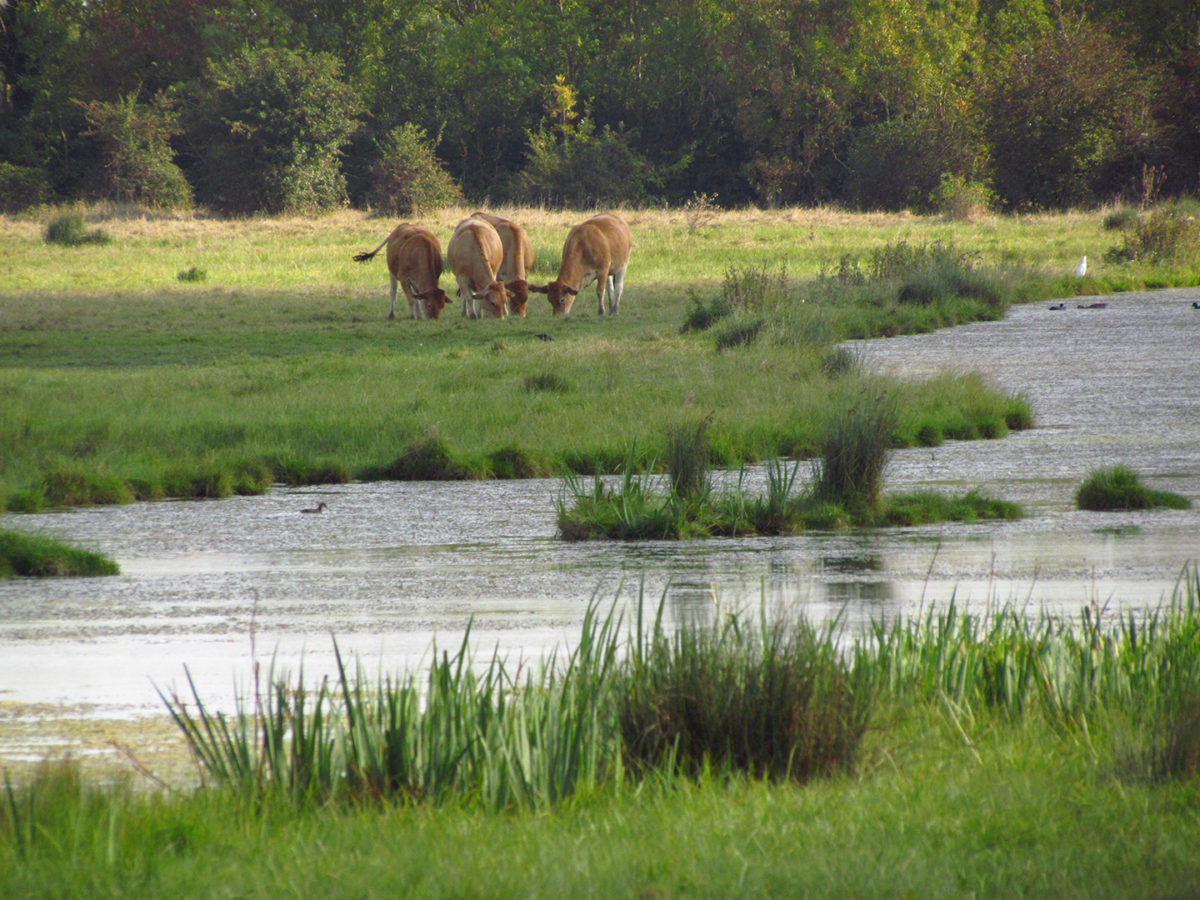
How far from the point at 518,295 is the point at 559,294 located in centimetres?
70

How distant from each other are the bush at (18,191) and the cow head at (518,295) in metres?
44.2

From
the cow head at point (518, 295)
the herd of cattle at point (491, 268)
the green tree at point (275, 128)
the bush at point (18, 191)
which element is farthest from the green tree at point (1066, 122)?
the bush at point (18, 191)

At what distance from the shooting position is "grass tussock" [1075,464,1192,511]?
12117 millimetres

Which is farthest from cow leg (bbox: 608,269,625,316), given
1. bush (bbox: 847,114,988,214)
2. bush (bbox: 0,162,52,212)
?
bush (bbox: 0,162,52,212)

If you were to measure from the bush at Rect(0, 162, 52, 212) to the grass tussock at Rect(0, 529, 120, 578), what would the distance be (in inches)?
2331

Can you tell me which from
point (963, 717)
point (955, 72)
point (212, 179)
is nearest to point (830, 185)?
point (955, 72)

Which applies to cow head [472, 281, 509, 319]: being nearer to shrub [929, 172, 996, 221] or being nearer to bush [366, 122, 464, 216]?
shrub [929, 172, 996, 221]

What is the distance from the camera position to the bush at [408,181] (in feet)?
209

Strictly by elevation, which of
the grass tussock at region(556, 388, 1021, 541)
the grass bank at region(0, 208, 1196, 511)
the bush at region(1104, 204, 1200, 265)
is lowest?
the grass tussock at region(556, 388, 1021, 541)

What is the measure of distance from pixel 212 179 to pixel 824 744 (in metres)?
63.6

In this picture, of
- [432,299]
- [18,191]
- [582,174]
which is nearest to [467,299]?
[432,299]

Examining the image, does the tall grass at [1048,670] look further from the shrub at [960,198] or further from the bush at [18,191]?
the bush at [18,191]

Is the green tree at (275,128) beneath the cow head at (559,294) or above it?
above

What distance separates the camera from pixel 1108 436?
15.9 m
